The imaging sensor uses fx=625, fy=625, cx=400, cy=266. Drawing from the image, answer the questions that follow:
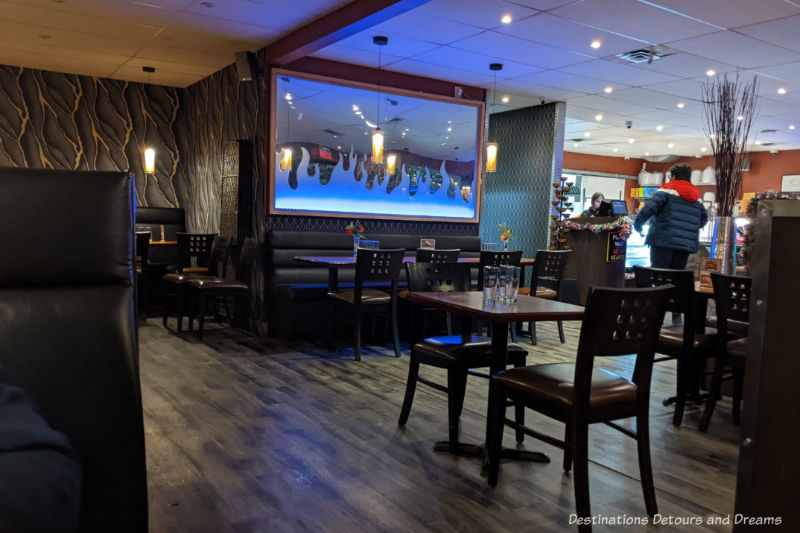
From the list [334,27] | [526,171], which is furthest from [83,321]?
[526,171]

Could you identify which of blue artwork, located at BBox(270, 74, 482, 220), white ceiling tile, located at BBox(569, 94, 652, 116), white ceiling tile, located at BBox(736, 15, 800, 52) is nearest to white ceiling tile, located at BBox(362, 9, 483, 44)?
blue artwork, located at BBox(270, 74, 482, 220)

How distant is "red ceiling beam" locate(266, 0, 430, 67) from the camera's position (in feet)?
15.7

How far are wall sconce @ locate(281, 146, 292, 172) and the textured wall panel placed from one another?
2.74m

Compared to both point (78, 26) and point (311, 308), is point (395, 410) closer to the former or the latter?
point (311, 308)

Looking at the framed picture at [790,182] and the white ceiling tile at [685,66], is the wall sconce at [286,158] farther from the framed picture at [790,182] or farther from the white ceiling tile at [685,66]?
the framed picture at [790,182]

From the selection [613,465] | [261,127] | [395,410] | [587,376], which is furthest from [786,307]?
[261,127]

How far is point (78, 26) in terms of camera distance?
241 inches

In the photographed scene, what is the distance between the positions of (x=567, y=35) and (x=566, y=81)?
191cm

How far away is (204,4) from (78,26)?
169 centimetres

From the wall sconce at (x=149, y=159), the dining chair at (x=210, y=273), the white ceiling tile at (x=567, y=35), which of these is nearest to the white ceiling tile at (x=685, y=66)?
the white ceiling tile at (x=567, y=35)

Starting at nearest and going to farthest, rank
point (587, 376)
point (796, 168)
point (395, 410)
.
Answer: point (587, 376), point (395, 410), point (796, 168)

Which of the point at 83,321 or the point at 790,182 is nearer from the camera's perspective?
the point at 83,321

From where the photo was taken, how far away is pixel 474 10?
5305mm

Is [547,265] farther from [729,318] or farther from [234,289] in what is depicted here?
[234,289]
